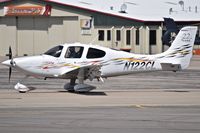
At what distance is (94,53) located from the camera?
2030 cm

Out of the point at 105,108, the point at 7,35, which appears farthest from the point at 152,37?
the point at 105,108

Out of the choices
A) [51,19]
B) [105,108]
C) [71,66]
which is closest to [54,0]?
[51,19]

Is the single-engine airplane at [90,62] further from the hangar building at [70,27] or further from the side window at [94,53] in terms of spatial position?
the hangar building at [70,27]

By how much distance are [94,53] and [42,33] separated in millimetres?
36702

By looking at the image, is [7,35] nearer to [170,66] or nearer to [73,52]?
[73,52]

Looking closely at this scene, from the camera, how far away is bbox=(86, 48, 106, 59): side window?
20219 millimetres

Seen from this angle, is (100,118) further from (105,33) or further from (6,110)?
(105,33)

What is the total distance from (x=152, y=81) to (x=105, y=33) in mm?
29694

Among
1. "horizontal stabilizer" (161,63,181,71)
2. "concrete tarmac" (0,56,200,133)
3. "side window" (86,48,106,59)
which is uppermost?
"side window" (86,48,106,59)

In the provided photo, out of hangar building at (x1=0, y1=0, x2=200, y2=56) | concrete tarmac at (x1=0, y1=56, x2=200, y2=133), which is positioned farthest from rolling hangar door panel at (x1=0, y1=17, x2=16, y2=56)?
concrete tarmac at (x1=0, y1=56, x2=200, y2=133)

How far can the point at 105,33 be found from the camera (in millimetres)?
56000

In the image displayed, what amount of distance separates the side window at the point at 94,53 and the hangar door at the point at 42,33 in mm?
35604

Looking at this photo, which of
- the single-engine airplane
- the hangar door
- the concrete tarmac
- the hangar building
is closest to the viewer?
the concrete tarmac

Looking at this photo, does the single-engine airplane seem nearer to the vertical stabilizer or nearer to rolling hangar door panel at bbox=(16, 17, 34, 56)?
the vertical stabilizer
